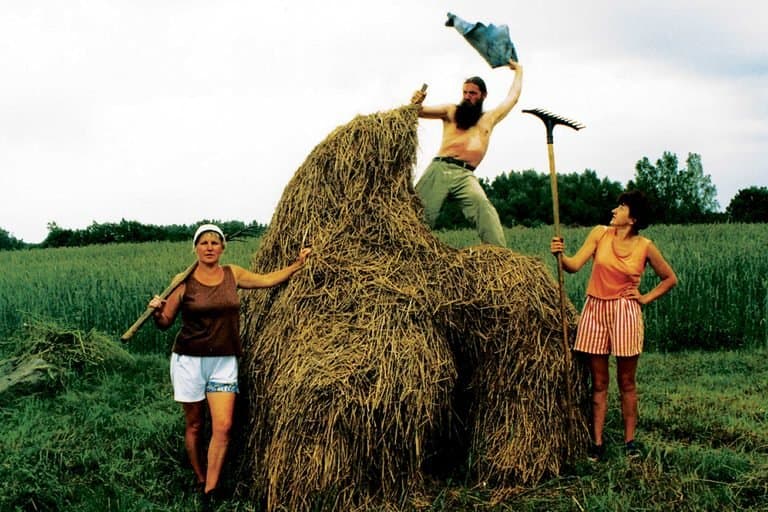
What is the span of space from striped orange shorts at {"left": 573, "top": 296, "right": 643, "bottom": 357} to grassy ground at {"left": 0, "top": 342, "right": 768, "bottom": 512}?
2.67 ft

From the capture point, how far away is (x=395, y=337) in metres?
4.52

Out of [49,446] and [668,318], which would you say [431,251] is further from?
[668,318]

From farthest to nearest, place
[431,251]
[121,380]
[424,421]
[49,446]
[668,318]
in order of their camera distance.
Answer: [668,318] < [121,380] < [49,446] < [431,251] < [424,421]

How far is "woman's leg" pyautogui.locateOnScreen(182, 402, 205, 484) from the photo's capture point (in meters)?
4.68

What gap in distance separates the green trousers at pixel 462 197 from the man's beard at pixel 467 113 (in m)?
0.35

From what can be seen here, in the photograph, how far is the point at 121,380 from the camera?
8133 millimetres

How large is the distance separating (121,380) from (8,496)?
3.31m

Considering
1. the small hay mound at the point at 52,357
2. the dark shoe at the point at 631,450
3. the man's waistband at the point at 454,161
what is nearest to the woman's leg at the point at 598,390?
the dark shoe at the point at 631,450

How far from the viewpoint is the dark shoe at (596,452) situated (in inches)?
205

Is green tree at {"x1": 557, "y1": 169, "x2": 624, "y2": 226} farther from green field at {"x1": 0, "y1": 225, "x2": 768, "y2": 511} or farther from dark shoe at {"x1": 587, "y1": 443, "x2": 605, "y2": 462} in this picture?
dark shoe at {"x1": 587, "y1": 443, "x2": 605, "y2": 462}

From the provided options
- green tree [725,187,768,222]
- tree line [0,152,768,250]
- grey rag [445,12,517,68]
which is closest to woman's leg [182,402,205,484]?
grey rag [445,12,517,68]

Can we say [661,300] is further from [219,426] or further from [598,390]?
[219,426]

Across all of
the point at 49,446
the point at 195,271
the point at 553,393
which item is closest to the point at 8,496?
the point at 49,446

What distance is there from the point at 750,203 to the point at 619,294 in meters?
45.8
